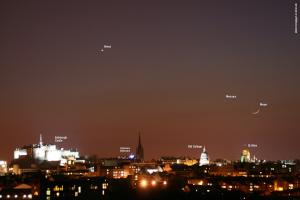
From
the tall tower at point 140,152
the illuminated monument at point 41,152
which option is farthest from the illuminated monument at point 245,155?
the illuminated monument at point 41,152

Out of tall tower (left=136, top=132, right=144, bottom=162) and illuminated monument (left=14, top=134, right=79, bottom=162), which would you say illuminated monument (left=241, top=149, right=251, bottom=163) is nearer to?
tall tower (left=136, top=132, right=144, bottom=162)

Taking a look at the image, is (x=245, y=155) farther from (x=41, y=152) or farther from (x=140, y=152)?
(x=41, y=152)

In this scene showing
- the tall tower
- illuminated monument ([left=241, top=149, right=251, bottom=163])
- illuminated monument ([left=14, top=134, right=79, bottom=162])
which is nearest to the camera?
illuminated monument ([left=14, top=134, right=79, bottom=162])

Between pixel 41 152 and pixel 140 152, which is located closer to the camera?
pixel 41 152

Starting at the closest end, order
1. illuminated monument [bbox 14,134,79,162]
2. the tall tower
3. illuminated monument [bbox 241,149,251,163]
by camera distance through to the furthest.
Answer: illuminated monument [bbox 14,134,79,162] → illuminated monument [bbox 241,149,251,163] → the tall tower

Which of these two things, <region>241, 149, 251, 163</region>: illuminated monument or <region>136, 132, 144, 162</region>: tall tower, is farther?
<region>136, 132, 144, 162</region>: tall tower

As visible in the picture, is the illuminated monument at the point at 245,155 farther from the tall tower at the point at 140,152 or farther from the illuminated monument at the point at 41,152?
the illuminated monument at the point at 41,152

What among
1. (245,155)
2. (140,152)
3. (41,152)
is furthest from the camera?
(140,152)

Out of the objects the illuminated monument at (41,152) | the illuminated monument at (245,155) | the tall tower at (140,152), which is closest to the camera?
the illuminated monument at (41,152)

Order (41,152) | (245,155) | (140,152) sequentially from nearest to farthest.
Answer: (41,152) < (245,155) < (140,152)

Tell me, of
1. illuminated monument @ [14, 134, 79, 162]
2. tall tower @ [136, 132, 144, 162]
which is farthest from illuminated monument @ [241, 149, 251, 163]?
illuminated monument @ [14, 134, 79, 162]

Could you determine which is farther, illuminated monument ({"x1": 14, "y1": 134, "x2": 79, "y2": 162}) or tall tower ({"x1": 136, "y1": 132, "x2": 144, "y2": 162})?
tall tower ({"x1": 136, "y1": 132, "x2": 144, "y2": 162})

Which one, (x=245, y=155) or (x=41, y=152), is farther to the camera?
(x=245, y=155)

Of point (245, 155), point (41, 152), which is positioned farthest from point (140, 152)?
point (41, 152)
